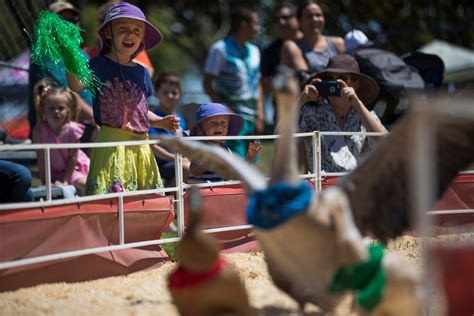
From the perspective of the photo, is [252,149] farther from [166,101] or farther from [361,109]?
[166,101]

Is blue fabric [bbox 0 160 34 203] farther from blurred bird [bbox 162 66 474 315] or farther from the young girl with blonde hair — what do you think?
blurred bird [bbox 162 66 474 315]

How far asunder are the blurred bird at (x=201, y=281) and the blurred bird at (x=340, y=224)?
0.30 metres

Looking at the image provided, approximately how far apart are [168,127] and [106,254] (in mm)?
1214

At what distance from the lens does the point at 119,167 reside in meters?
5.82

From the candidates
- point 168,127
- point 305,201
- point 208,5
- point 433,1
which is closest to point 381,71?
point 168,127

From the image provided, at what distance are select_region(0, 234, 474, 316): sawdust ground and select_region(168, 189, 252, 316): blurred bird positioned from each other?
54 cm

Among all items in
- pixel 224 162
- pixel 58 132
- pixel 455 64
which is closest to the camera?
pixel 224 162

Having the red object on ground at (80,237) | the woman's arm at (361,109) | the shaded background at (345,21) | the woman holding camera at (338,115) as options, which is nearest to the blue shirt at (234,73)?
the woman holding camera at (338,115)

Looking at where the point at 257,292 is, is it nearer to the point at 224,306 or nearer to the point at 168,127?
the point at 224,306

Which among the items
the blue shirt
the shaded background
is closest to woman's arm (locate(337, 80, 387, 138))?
the blue shirt

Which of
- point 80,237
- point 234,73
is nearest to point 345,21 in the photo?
point 234,73

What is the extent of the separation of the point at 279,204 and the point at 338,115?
138 inches

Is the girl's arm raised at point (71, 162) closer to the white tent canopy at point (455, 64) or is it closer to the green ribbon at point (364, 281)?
the green ribbon at point (364, 281)

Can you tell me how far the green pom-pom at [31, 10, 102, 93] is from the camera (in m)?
5.82
